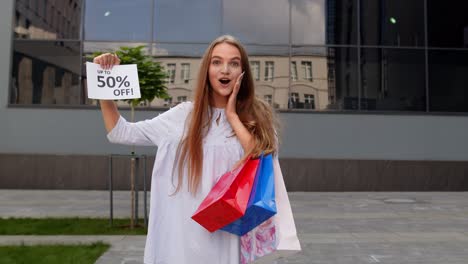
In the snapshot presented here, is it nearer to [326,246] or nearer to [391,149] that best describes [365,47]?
[391,149]

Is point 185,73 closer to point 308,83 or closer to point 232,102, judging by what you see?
point 308,83

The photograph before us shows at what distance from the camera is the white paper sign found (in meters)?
2.02

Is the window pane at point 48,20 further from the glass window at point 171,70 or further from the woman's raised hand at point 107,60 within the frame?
the woman's raised hand at point 107,60

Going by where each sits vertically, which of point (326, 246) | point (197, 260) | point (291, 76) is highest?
point (291, 76)

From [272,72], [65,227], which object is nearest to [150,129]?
[65,227]

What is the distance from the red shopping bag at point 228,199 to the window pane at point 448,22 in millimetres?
14133

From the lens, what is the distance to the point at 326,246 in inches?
231

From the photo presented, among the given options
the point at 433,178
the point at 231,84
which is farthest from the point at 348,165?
the point at 231,84

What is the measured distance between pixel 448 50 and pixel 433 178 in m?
4.28

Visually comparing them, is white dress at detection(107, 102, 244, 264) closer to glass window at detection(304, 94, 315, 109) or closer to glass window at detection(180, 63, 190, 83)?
glass window at detection(180, 63, 190, 83)

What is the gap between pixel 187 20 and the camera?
44.5ft

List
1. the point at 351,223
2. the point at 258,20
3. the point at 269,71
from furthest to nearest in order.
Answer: the point at 258,20
the point at 269,71
the point at 351,223

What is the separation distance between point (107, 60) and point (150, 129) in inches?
19.4

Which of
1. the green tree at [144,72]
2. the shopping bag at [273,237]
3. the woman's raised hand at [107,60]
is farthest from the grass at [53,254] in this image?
the shopping bag at [273,237]
